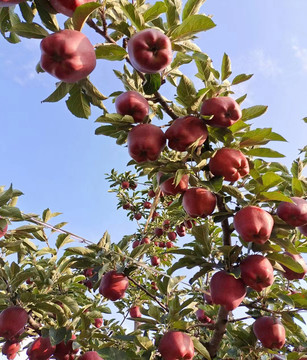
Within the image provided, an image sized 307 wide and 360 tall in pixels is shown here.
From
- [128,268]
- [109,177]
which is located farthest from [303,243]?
[109,177]

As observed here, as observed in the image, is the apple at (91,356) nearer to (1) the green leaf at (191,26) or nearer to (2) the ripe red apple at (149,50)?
(2) the ripe red apple at (149,50)

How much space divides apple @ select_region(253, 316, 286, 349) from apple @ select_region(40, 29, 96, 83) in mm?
1890

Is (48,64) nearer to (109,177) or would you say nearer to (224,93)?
(224,93)

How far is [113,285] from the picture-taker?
2.36 m

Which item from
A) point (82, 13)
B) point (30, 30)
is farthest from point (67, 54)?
point (30, 30)

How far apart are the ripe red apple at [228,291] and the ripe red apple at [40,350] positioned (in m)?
1.25

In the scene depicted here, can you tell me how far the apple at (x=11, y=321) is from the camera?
2.11 m

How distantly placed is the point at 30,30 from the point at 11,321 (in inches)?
69.4

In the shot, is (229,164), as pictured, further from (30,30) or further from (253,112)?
(30,30)

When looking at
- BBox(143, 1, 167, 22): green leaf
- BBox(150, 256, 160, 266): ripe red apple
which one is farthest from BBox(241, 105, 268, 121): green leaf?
BBox(150, 256, 160, 266): ripe red apple

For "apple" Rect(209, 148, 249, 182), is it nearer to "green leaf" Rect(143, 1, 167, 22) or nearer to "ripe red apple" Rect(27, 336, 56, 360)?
"green leaf" Rect(143, 1, 167, 22)

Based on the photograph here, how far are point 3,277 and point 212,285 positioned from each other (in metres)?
1.52

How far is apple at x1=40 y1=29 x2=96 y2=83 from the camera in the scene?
1383mm

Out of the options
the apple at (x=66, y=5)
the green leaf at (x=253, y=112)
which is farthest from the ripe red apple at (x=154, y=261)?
the apple at (x=66, y=5)
